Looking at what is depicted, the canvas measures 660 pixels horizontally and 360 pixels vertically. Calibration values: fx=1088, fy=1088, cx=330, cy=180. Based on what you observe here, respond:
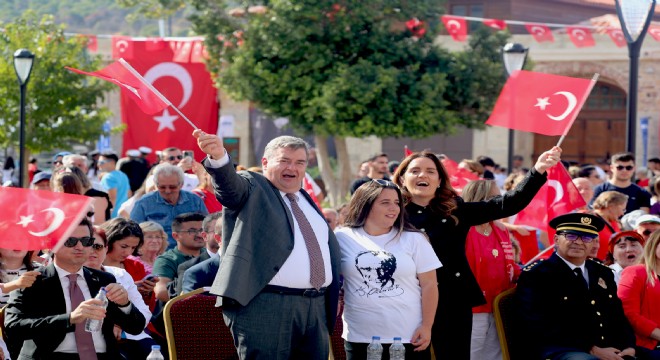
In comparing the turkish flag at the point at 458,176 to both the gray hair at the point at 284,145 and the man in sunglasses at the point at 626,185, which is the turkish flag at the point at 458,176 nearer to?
the man in sunglasses at the point at 626,185

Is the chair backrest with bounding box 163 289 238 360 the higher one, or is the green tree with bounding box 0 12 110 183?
the green tree with bounding box 0 12 110 183

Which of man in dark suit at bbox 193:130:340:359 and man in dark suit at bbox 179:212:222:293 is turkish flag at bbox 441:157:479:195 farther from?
man in dark suit at bbox 193:130:340:359

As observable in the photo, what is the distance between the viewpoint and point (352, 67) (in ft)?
80.3

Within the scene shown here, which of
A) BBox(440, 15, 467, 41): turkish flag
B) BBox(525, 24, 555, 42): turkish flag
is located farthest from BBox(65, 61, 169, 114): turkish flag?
BBox(525, 24, 555, 42): turkish flag

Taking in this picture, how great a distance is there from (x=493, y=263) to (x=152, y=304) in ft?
7.84

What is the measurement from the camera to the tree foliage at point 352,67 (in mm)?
24453

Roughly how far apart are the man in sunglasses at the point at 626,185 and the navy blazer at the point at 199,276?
6632mm

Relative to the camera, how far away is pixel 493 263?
7320 mm

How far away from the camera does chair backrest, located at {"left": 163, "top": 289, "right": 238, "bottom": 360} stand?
6.33 m

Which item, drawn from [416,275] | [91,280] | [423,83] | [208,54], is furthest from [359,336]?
[208,54]

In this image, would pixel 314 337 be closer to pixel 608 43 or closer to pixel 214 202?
pixel 214 202
